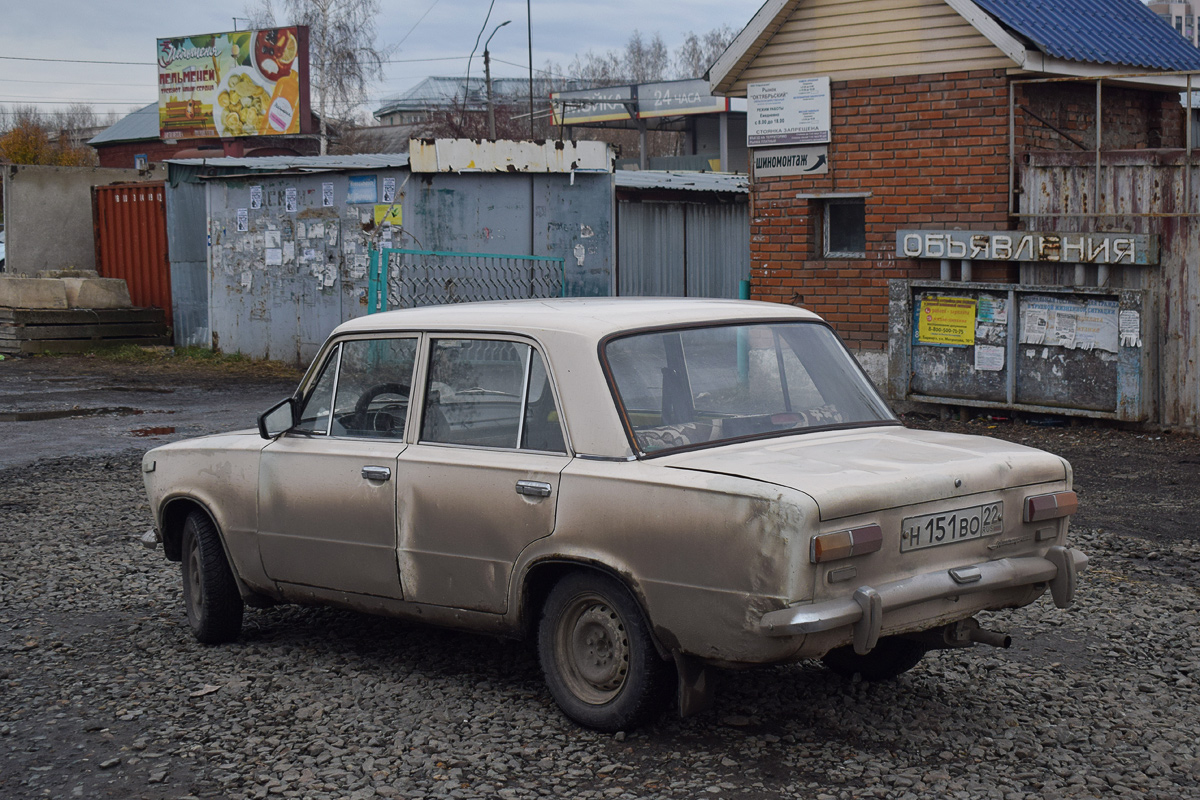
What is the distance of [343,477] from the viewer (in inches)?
200

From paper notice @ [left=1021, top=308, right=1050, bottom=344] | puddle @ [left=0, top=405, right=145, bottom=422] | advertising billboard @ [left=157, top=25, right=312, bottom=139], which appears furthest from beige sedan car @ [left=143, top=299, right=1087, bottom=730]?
advertising billboard @ [left=157, top=25, right=312, bottom=139]

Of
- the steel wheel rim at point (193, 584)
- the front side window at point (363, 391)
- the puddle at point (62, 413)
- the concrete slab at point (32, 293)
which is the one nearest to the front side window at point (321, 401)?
the front side window at point (363, 391)

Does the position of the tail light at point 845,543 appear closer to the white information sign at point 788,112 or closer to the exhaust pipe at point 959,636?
the exhaust pipe at point 959,636

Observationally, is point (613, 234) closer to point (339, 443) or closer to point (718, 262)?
point (718, 262)

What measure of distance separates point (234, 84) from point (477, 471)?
103 ft

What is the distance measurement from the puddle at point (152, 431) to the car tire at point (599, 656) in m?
9.22

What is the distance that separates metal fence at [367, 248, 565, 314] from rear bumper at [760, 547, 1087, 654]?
1105cm

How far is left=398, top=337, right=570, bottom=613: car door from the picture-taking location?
4473 mm

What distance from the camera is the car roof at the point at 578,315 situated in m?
4.59

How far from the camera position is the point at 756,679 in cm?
492

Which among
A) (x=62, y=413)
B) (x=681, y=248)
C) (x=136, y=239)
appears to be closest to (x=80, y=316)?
(x=136, y=239)

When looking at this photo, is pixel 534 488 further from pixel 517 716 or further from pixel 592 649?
pixel 517 716

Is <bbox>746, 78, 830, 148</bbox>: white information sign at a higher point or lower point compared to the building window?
higher

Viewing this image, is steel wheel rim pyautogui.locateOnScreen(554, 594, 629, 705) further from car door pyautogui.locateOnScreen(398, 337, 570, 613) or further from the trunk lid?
the trunk lid
